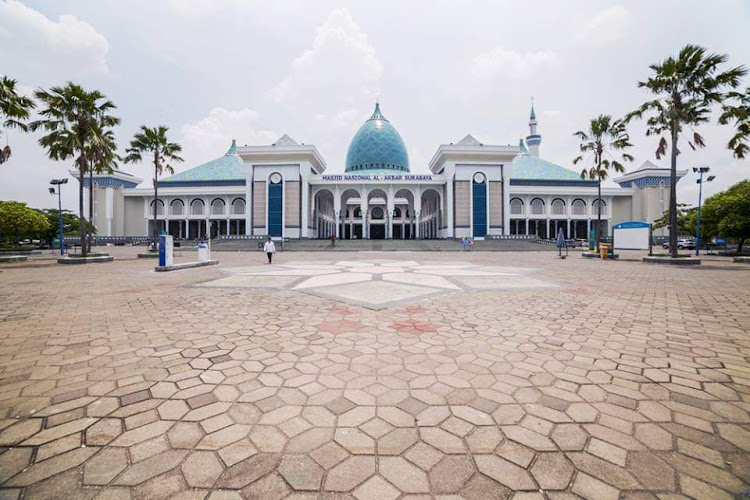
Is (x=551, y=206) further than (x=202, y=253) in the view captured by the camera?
Yes

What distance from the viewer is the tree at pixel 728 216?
2094 centimetres

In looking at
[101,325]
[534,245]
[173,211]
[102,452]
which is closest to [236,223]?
[173,211]

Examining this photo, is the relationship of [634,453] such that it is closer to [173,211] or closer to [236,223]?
[236,223]

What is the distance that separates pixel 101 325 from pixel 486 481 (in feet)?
17.1

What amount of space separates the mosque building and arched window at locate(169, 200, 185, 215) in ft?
0.53

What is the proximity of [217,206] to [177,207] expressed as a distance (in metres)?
6.55

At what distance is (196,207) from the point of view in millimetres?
52312

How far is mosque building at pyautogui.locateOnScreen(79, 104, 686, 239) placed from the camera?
141 feet

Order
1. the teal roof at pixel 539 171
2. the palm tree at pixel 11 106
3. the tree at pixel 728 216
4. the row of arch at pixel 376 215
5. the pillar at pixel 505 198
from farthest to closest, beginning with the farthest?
1. the teal roof at pixel 539 171
2. the row of arch at pixel 376 215
3. the pillar at pixel 505 198
4. the tree at pixel 728 216
5. the palm tree at pixel 11 106

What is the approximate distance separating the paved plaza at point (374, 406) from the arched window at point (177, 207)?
178 ft

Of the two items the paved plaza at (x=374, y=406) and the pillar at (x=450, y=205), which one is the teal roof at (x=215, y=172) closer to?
the pillar at (x=450, y=205)

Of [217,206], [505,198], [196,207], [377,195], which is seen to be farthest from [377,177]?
[196,207]

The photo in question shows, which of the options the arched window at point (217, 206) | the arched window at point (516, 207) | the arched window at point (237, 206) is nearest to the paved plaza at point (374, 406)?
the arched window at point (516, 207)

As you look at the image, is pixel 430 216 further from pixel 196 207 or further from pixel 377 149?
pixel 196 207
